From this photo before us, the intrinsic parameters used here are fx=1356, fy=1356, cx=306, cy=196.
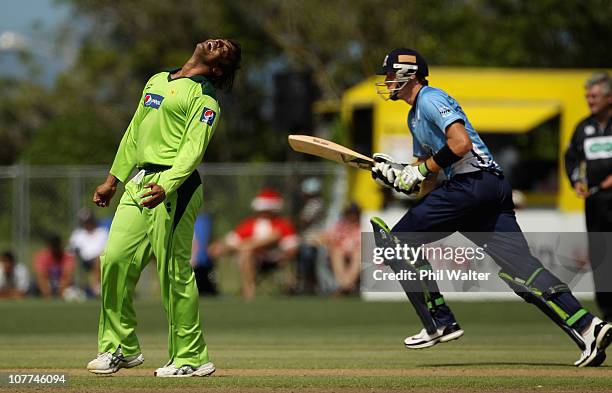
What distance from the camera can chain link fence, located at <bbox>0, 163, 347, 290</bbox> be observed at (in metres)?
25.0

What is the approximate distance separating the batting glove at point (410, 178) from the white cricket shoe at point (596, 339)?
156 centimetres

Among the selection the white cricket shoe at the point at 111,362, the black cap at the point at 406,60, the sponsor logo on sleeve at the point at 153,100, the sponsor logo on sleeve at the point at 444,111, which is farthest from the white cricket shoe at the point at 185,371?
the black cap at the point at 406,60

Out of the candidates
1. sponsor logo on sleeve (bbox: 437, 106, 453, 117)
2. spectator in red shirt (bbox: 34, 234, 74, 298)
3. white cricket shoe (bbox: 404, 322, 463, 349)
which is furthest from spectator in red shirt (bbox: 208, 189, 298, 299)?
sponsor logo on sleeve (bbox: 437, 106, 453, 117)

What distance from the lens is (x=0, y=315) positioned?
60.0 feet

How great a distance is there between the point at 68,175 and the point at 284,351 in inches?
562

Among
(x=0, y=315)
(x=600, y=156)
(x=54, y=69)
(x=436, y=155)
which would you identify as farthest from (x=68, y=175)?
(x=54, y=69)

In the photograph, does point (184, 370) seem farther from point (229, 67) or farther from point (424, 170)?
point (424, 170)

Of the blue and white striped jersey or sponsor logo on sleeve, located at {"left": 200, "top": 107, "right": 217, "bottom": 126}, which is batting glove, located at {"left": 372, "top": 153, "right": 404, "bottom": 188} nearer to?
the blue and white striped jersey

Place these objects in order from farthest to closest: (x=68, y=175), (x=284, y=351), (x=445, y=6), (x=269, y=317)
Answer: (x=445, y=6), (x=68, y=175), (x=269, y=317), (x=284, y=351)

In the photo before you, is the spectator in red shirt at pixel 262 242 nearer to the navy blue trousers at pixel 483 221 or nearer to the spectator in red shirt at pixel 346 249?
the spectator in red shirt at pixel 346 249

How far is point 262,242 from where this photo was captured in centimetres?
2202

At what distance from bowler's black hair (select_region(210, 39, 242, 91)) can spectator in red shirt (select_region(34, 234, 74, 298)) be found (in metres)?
14.1

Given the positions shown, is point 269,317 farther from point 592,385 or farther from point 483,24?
point 483,24

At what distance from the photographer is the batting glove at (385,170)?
959cm
